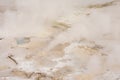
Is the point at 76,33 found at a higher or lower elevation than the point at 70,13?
lower

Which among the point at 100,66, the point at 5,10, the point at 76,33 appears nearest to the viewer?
the point at 100,66

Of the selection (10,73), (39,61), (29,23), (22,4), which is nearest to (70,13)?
(29,23)

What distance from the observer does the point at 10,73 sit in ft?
10.1

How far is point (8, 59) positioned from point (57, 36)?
0.78 metres

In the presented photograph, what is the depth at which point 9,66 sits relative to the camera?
3.22m

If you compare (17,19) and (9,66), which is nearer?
(9,66)

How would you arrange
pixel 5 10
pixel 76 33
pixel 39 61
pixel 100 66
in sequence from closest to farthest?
pixel 100 66 → pixel 39 61 → pixel 76 33 → pixel 5 10

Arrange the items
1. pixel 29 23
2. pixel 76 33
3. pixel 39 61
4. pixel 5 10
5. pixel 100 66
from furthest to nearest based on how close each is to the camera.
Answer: pixel 5 10, pixel 29 23, pixel 76 33, pixel 39 61, pixel 100 66

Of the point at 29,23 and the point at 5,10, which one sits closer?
the point at 29,23

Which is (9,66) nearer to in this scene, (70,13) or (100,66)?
(100,66)

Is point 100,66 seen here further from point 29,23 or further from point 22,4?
point 22,4

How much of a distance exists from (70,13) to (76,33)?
0.74 metres

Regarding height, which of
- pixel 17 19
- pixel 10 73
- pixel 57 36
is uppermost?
pixel 17 19

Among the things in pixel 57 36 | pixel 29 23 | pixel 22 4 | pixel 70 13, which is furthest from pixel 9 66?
pixel 22 4
